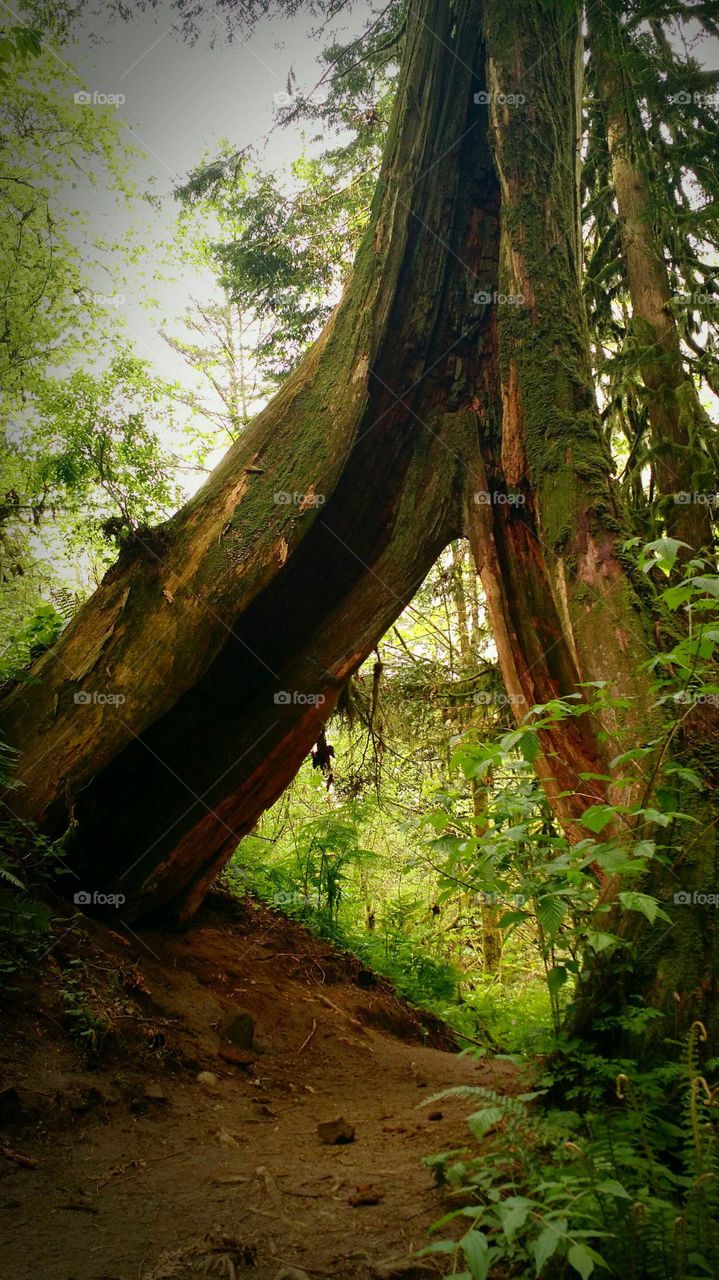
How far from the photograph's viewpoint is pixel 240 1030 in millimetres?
4082

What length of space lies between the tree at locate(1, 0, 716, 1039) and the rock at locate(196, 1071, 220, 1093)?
1385mm

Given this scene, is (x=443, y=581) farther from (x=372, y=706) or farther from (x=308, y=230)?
(x=308, y=230)

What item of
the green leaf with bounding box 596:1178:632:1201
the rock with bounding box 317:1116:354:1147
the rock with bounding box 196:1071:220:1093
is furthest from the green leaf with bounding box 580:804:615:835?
the rock with bounding box 196:1071:220:1093

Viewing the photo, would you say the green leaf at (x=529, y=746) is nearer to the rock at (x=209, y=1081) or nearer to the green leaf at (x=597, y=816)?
the green leaf at (x=597, y=816)

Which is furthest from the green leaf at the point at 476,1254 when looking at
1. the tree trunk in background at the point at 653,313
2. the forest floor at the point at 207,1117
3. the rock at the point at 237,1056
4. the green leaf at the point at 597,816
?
the tree trunk in background at the point at 653,313

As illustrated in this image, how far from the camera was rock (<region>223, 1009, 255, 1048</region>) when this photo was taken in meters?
4.04

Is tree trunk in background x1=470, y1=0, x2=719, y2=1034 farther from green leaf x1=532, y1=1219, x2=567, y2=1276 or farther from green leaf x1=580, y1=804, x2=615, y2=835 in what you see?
green leaf x1=532, y1=1219, x2=567, y2=1276

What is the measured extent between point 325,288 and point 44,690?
246 inches

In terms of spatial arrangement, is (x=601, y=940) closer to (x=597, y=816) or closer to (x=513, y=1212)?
(x=597, y=816)

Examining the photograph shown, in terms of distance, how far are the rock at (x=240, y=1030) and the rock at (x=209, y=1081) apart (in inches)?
16.4

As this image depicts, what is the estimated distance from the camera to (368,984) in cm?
592

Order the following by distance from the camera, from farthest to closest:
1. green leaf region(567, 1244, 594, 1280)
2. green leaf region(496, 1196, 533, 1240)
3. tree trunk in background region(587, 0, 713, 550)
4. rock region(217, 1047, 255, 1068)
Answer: tree trunk in background region(587, 0, 713, 550) → rock region(217, 1047, 255, 1068) → green leaf region(496, 1196, 533, 1240) → green leaf region(567, 1244, 594, 1280)

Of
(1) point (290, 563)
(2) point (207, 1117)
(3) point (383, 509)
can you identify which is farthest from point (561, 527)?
(2) point (207, 1117)

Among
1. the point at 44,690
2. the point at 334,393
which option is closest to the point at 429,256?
the point at 334,393
